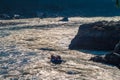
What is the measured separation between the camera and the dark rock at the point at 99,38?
63438 mm

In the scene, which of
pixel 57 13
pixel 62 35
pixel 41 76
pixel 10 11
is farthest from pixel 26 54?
pixel 57 13

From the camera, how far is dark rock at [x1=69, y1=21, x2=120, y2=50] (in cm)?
6344

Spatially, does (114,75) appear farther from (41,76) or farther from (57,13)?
(57,13)

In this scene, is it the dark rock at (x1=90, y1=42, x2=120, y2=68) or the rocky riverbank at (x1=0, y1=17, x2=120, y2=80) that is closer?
the rocky riverbank at (x1=0, y1=17, x2=120, y2=80)

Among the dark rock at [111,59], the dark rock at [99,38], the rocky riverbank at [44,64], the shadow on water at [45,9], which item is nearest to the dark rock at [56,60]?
the rocky riverbank at [44,64]

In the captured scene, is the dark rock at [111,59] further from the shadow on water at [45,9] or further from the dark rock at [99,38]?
the shadow on water at [45,9]

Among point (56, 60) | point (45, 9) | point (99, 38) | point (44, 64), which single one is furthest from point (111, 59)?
point (45, 9)

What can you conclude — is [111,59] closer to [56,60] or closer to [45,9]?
[56,60]

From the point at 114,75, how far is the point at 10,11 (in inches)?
4646

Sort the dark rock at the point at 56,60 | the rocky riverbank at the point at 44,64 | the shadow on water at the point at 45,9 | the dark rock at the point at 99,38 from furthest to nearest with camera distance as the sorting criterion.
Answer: the shadow on water at the point at 45,9
the dark rock at the point at 99,38
the dark rock at the point at 56,60
the rocky riverbank at the point at 44,64

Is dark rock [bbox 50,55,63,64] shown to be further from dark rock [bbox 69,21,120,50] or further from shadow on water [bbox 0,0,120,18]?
shadow on water [bbox 0,0,120,18]

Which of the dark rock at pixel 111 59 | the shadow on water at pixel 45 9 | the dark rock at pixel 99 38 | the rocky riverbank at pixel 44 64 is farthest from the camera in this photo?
the shadow on water at pixel 45 9

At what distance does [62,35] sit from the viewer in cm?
8462

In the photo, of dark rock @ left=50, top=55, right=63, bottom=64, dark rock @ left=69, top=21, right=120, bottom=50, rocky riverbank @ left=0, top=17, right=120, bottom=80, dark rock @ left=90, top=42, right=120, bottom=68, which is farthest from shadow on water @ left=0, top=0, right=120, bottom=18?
dark rock @ left=90, top=42, right=120, bottom=68
